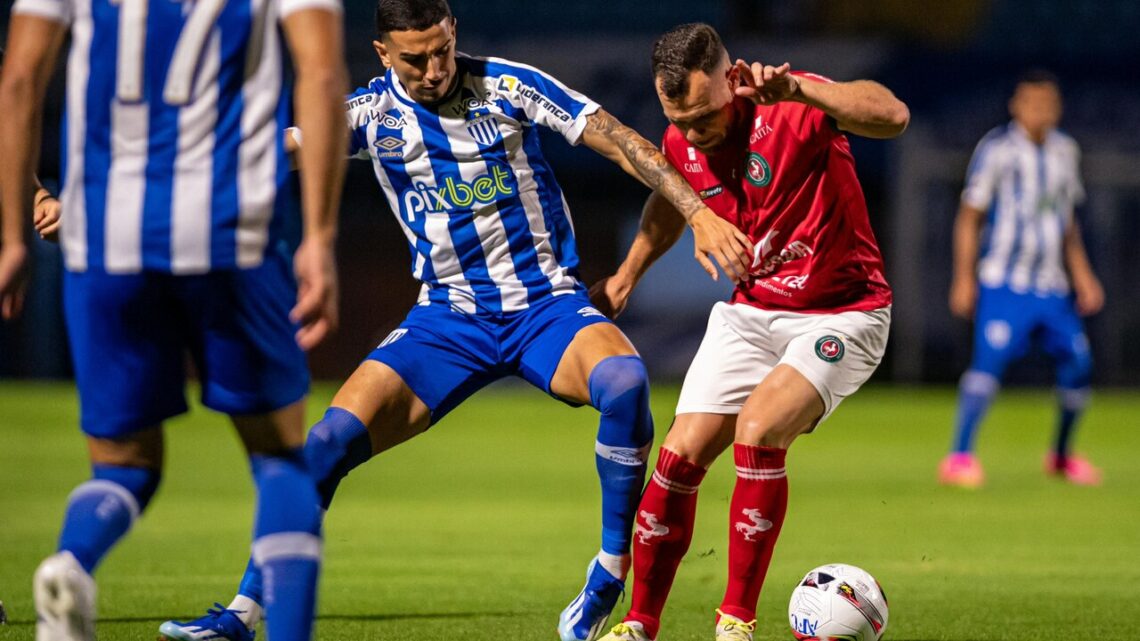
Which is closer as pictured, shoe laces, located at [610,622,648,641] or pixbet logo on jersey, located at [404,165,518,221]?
shoe laces, located at [610,622,648,641]

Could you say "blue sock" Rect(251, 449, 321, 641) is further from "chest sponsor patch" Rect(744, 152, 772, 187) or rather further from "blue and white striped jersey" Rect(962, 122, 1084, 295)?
"blue and white striped jersey" Rect(962, 122, 1084, 295)

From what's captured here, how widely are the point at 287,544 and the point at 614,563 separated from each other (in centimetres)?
176

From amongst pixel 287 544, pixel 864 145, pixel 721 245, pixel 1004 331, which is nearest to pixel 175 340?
pixel 287 544

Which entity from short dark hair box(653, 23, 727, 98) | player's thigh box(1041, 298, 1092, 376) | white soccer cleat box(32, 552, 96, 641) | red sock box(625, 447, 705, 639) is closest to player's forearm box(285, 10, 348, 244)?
white soccer cleat box(32, 552, 96, 641)

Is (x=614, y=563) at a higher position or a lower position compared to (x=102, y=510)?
lower

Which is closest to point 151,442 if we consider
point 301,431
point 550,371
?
point 301,431

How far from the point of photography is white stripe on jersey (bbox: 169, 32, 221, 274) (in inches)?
141

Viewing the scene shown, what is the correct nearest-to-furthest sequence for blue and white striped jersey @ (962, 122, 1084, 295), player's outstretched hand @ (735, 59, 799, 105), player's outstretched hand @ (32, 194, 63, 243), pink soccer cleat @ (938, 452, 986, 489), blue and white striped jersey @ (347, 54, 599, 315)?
player's outstretched hand @ (735, 59, 799, 105)
player's outstretched hand @ (32, 194, 63, 243)
blue and white striped jersey @ (347, 54, 599, 315)
pink soccer cleat @ (938, 452, 986, 489)
blue and white striped jersey @ (962, 122, 1084, 295)

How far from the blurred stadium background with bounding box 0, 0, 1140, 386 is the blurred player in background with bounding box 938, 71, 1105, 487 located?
8312 mm

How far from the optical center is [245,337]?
361 centimetres

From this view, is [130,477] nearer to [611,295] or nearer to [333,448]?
[333,448]

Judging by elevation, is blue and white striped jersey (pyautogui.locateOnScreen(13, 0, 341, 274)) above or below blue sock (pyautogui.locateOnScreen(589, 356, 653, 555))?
above

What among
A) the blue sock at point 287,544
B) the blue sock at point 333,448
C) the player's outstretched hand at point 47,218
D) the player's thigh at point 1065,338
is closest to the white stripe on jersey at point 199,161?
the blue sock at point 287,544

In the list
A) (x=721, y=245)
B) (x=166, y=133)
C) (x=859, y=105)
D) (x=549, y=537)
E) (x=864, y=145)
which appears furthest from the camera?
(x=864, y=145)
